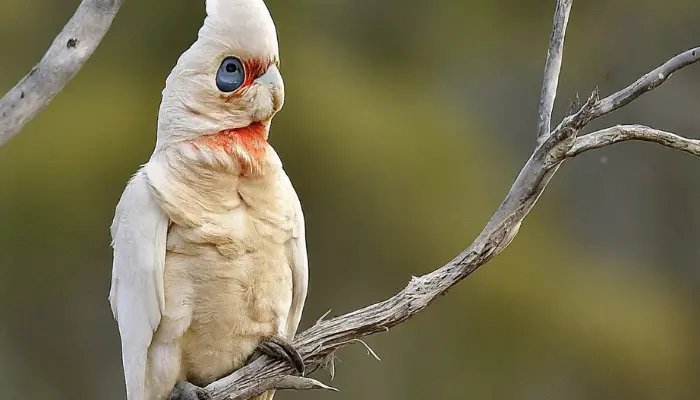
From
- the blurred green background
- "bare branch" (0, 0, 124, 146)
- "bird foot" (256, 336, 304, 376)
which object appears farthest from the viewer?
the blurred green background

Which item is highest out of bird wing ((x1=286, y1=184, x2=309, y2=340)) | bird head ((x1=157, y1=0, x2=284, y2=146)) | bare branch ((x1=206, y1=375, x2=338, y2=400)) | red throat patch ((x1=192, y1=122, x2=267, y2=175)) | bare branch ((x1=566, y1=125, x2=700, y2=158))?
bare branch ((x1=566, y1=125, x2=700, y2=158))

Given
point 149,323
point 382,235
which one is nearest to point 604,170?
point 382,235

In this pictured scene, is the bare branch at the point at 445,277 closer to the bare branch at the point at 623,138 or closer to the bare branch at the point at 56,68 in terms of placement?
the bare branch at the point at 623,138

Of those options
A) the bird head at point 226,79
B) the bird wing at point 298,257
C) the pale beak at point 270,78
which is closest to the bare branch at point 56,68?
the bird head at point 226,79

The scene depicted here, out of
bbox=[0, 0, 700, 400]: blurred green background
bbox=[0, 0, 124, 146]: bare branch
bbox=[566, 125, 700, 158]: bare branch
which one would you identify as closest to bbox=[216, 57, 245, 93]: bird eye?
bbox=[0, 0, 124, 146]: bare branch

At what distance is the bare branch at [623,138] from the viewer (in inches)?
50.2

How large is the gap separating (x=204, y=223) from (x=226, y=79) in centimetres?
23

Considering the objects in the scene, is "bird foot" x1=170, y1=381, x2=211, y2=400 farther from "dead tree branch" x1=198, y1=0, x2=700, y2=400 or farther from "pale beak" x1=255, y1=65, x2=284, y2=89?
"pale beak" x1=255, y1=65, x2=284, y2=89

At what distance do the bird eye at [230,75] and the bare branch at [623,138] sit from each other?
53cm

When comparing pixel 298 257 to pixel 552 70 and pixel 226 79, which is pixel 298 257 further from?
pixel 552 70

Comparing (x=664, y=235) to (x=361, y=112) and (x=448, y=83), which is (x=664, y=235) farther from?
(x=361, y=112)

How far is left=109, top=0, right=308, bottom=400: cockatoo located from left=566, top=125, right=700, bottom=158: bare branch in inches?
19.1

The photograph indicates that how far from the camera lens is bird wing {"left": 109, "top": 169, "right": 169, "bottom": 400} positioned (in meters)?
1.29

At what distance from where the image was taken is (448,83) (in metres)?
2.74
